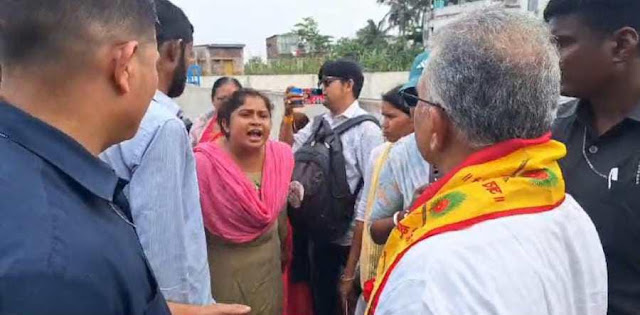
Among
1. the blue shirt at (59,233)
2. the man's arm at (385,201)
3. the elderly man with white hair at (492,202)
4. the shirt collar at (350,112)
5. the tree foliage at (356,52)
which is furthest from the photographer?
the tree foliage at (356,52)

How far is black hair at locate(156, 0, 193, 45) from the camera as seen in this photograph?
192cm

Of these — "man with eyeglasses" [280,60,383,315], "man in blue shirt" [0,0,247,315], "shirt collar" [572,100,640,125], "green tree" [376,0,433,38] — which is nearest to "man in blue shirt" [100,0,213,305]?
"man in blue shirt" [0,0,247,315]

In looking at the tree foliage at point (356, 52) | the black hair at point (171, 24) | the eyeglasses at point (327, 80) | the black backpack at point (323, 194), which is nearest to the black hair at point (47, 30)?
the black hair at point (171, 24)

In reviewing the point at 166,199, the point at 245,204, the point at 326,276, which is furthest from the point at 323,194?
the point at 166,199

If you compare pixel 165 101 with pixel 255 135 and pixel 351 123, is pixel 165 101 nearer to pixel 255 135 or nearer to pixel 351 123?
pixel 255 135

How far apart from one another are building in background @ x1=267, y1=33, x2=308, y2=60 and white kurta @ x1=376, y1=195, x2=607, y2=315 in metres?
32.6

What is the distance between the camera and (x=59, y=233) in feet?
2.65

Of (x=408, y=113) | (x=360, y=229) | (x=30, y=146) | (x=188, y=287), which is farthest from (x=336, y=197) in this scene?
(x=30, y=146)

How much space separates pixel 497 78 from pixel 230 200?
1681 mm

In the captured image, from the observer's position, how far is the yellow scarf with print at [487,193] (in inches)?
41.1

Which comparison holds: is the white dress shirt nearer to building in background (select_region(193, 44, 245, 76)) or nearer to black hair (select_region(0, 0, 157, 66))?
black hair (select_region(0, 0, 157, 66))

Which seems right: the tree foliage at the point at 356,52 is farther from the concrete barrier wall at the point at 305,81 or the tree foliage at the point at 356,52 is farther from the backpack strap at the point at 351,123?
the backpack strap at the point at 351,123

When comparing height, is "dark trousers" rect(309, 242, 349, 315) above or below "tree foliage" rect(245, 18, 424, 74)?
below

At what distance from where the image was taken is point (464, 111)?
1123mm
